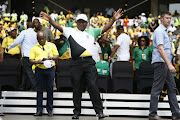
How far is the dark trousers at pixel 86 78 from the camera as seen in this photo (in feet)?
25.9

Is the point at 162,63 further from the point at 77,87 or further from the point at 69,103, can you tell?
the point at 69,103

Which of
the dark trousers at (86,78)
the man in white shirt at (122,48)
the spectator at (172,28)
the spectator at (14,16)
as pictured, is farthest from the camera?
the spectator at (14,16)

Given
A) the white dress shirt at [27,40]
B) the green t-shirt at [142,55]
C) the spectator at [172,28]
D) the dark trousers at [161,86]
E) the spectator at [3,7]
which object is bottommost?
the dark trousers at [161,86]

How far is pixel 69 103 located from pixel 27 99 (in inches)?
44.7

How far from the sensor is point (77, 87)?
26.5 feet

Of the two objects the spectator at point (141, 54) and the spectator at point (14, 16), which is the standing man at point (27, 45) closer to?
the spectator at point (141, 54)

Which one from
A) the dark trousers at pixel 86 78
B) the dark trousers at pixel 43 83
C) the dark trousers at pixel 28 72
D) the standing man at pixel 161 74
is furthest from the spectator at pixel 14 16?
the standing man at pixel 161 74

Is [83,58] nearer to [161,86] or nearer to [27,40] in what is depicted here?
[161,86]

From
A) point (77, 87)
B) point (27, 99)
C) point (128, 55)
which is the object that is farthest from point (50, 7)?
point (77, 87)

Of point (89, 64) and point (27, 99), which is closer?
point (89, 64)

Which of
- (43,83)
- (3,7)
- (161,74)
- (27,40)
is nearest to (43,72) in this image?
(43,83)

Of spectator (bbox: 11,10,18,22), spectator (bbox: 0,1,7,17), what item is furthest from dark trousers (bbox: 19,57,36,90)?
spectator (bbox: 0,1,7,17)

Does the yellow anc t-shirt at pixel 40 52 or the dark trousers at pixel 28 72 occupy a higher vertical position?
the yellow anc t-shirt at pixel 40 52

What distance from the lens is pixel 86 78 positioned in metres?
8.05
